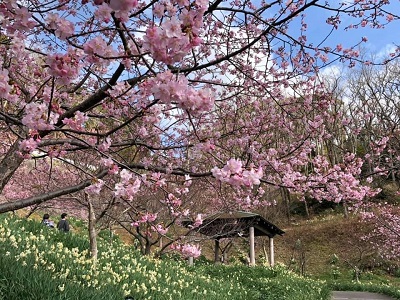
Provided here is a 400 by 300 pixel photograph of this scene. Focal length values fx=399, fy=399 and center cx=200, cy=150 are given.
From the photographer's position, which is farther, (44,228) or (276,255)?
(276,255)

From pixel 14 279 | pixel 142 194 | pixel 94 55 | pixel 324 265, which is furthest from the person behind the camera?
pixel 324 265

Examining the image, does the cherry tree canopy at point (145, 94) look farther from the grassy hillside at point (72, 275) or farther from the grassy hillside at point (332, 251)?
the grassy hillside at point (332, 251)

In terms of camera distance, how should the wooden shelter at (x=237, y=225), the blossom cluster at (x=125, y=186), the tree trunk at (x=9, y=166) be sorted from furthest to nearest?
the wooden shelter at (x=237, y=225), the tree trunk at (x=9, y=166), the blossom cluster at (x=125, y=186)

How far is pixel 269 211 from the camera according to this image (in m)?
24.5

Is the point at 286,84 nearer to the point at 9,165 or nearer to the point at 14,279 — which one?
the point at 9,165

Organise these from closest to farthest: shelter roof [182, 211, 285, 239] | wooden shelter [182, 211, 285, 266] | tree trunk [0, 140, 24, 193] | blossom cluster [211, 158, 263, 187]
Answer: blossom cluster [211, 158, 263, 187] < tree trunk [0, 140, 24, 193] < shelter roof [182, 211, 285, 239] < wooden shelter [182, 211, 285, 266]

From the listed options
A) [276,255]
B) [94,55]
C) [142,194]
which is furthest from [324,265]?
[94,55]

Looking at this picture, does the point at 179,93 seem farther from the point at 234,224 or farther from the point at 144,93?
the point at 234,224

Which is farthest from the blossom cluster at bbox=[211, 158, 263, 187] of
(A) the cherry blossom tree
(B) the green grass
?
(B) the green grass

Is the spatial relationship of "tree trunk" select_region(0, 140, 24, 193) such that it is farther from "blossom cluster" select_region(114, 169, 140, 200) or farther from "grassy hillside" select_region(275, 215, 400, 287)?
"grassy hillside" select_region(275, 215, 400, 287)

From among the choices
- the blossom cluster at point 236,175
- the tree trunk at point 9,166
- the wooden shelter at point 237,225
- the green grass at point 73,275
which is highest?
the wooden shelter at point 237,225

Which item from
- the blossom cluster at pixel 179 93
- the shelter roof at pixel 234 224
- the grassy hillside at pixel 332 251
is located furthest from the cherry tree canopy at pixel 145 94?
the grassy hillside at pixel 332 251

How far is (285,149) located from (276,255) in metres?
18.1

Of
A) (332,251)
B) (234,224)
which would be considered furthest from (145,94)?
(332,251)
